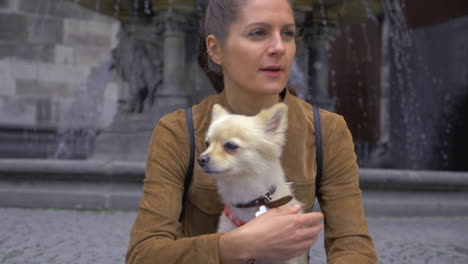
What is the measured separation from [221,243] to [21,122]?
12012mm

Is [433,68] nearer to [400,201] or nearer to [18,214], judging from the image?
[400,201]

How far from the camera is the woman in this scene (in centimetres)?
144

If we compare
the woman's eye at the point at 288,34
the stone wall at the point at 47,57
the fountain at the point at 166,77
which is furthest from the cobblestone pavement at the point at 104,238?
the stone wall at the point at 47,57

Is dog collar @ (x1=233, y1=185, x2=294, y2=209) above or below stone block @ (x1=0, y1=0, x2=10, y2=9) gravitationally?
below

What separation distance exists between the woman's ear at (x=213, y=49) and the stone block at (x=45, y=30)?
38.4ft

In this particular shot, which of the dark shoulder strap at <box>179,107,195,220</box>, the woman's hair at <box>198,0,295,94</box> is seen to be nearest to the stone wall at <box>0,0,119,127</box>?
the woman's hair at <box>198,0,295,94</box>

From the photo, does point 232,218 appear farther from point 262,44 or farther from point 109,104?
point 109,104

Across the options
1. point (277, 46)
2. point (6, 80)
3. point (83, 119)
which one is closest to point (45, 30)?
point (6, 80)

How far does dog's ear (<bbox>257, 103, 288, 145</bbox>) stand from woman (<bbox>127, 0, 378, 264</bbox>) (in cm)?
13

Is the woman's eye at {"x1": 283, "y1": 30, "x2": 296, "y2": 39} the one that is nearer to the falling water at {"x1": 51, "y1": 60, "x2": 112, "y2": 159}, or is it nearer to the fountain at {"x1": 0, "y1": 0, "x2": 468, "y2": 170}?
the fountain at {"x1": 0, "y1": 0, "x2": 468, "y2": 170}

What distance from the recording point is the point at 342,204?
1704mm

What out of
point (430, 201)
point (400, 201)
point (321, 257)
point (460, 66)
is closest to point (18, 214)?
point (321, 257)

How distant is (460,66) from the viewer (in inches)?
363

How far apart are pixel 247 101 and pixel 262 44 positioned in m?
0.26
